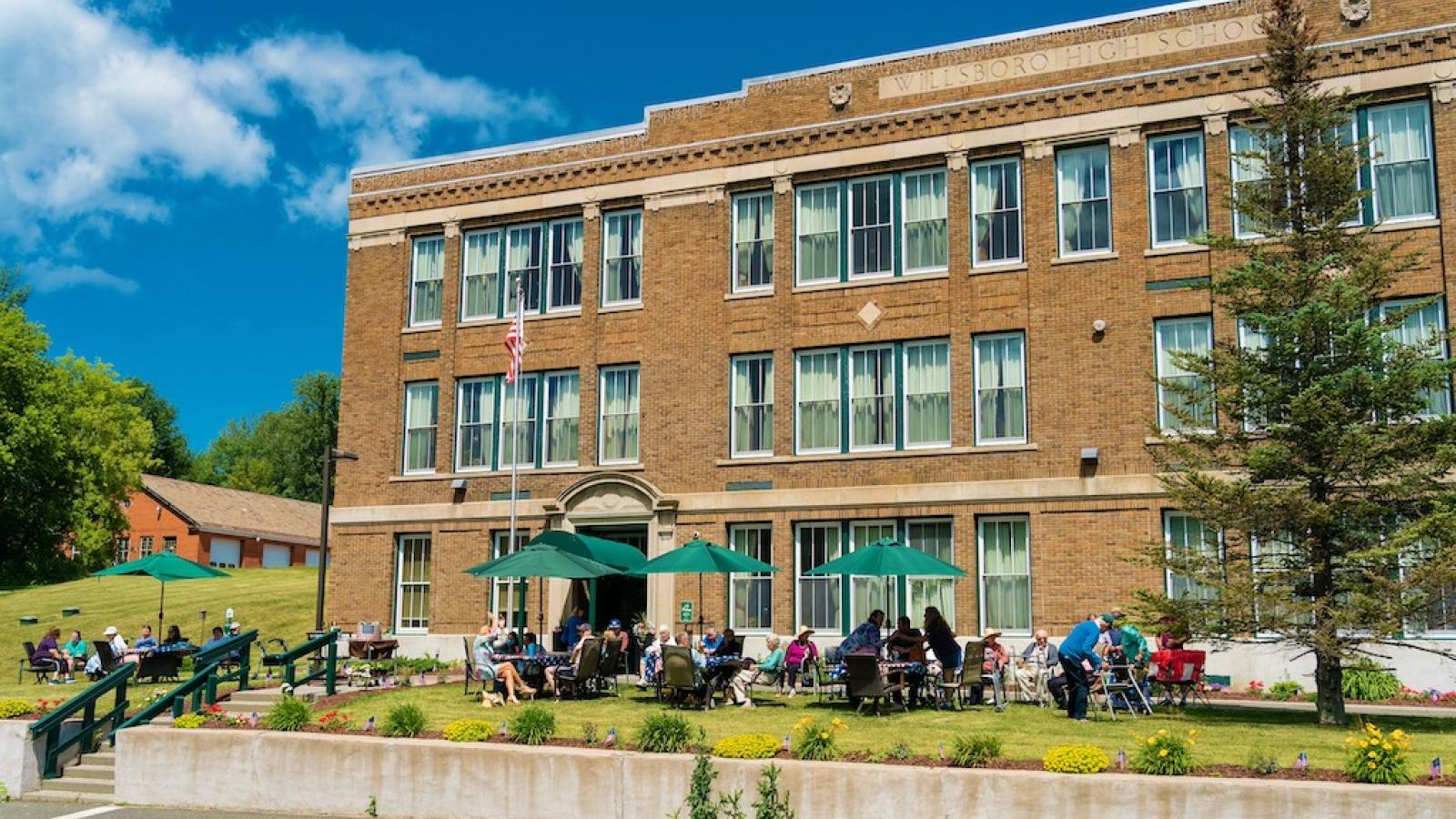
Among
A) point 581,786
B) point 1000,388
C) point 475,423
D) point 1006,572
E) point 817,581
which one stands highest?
point 1000,388

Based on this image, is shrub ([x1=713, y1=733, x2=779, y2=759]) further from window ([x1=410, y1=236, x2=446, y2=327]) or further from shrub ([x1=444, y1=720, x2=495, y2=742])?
window ([x1=410, y1=236, x2=446, y2=327])

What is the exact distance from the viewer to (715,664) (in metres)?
19.5

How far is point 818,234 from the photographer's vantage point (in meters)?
28.7

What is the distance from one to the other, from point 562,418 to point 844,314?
7077 millimetres

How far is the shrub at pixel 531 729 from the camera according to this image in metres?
16.0

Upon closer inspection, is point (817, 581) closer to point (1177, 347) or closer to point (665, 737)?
point (1177, 347)

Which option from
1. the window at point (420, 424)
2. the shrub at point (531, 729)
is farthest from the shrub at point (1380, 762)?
the window at point (420, 424)

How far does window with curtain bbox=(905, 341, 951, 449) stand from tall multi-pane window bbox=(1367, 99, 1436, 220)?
8.39 meters

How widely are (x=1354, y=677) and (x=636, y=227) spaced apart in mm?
17352

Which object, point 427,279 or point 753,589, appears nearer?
point 753,589

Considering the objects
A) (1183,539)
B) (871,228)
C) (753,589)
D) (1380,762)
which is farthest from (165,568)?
(1380,762)

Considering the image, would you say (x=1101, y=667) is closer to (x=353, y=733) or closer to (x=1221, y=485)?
(x=1221, y=485)

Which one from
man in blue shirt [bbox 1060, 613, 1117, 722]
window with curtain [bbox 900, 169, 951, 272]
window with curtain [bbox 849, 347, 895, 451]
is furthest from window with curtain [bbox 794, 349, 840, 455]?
man in blue shirt [bbox 1060, 613, 1117, 722]

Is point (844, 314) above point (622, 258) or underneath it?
underneath
